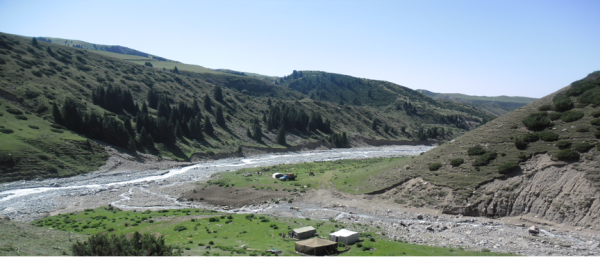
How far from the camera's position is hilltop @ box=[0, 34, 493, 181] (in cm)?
6662

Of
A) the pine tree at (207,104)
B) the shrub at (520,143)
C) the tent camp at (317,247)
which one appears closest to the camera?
the tent camp at (317,247)

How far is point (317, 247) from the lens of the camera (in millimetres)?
21219

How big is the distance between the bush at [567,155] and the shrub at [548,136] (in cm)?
334

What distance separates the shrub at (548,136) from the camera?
35500 millimetres

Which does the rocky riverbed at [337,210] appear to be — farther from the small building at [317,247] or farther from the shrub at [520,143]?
the shrub at [520,143]

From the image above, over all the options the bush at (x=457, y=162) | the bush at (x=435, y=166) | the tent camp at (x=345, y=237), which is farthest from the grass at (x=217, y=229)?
the bush at (x=457, y=162)

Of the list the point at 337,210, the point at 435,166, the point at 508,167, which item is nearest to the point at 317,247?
the point at 337,210

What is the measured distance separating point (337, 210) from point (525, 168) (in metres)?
20.3

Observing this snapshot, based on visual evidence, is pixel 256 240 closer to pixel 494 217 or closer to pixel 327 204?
pixel 327 204

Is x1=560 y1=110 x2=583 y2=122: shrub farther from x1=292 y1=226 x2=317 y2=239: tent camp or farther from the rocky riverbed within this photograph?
x1=292 y1=226 x2=317 y2=239: tent camp

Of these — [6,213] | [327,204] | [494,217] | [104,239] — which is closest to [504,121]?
[494,217]

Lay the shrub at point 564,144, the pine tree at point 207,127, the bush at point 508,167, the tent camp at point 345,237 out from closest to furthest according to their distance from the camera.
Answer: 1. the tent camp at point 345,237
2. the shrub at point 564,144
3. the bush at point 508,167
4. the pine tree at point 207,127

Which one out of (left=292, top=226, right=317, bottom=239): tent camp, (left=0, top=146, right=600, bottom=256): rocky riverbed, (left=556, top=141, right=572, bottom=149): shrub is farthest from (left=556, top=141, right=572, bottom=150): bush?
(left=292, top=226, right=317, bottom=239): tent camp

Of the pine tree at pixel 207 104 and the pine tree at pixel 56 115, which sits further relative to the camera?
the pine tree at pixel 207 104
